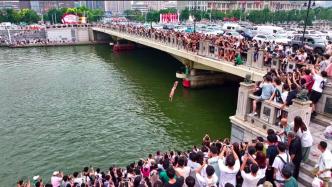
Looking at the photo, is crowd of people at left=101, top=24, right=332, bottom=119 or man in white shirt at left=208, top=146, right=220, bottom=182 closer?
man in white shirt at left=208, top=146, right=220, bottom=182

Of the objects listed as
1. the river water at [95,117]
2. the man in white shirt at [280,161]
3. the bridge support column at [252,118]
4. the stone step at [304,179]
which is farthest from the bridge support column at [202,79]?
the man in white shirt at [280,161]

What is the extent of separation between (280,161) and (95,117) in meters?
17.3

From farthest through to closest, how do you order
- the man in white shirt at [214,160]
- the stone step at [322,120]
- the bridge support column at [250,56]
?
1. the bridge support column at [250,56]
2. the stone step at [322,120]
3. the man in white shirt at [214,160]

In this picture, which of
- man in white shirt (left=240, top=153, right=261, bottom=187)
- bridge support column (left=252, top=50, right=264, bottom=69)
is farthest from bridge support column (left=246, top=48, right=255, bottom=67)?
man in white shirt (left=240, top=153, right=261, bottom=187)

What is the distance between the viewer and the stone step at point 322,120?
11067 mm

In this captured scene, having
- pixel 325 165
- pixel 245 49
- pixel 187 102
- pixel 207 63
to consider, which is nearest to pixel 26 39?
pixel 187 102

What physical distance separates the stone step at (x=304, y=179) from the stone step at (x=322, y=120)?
3.01 meters

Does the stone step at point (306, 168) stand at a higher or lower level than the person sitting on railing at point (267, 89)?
lower

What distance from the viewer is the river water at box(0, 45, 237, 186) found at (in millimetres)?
16906

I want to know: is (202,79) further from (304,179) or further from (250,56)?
(304,179)

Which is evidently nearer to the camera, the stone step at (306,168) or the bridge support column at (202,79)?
the stone step at (306,168)

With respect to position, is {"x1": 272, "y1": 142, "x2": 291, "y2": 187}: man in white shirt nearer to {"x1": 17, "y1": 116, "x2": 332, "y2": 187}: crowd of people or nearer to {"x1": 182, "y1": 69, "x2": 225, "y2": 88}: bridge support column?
{"x1": 17, "y1": 116, "x2": 332, "y2": 187}: crowd of people

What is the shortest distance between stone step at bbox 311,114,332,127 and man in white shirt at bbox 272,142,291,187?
451cm

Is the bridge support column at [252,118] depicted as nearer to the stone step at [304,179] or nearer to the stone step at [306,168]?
the stone step at [306,168]
